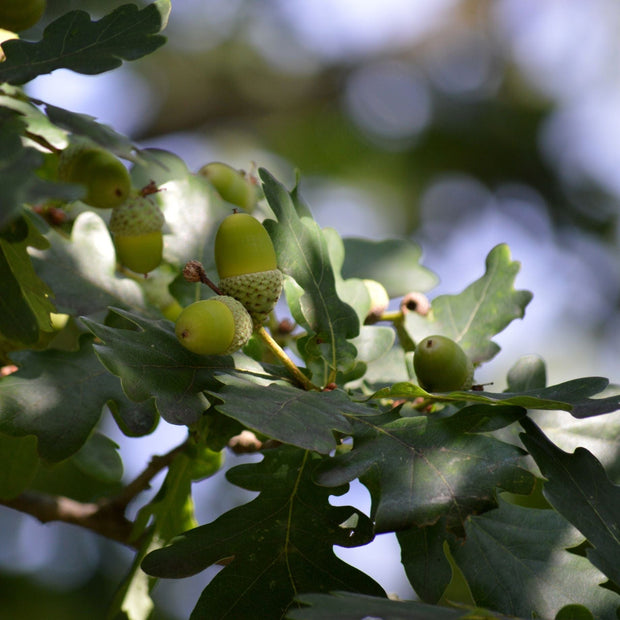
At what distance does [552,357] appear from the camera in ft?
12.9

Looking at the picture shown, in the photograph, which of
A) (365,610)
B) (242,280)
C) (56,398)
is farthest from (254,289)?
(365,610)

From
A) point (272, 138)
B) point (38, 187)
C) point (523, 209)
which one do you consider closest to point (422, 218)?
point (523, 209)

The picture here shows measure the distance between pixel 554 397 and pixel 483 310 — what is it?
35cm

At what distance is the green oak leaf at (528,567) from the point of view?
84 centimetres

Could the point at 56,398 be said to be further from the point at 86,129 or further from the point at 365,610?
the point at 365,610

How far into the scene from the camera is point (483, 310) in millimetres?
1138

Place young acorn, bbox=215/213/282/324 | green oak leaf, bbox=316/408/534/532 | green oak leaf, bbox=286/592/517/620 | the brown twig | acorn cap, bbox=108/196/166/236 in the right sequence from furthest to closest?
the brown twig, acorn cap, bbox=108/196/166/236, young acorn, bbox=215/213/282/324, green oak leaf, bbox=316/408/534/532, green oak leaf, bbox=286/592/517/620

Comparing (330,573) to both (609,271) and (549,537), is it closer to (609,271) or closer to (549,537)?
(549,537)

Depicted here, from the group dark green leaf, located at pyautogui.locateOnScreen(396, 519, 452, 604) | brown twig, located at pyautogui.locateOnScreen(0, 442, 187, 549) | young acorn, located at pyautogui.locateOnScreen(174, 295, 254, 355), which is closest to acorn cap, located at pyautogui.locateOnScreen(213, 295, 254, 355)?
young acorn, located at pyautogui.locateOnScreen(174, 295, 254, 355)

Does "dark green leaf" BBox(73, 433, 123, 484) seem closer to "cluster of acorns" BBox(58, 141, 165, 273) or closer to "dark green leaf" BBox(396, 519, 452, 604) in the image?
"cluster of acorns" BBox(58, 141, 165, 273)

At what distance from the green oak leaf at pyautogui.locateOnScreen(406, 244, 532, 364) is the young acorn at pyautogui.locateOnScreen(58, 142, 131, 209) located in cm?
48

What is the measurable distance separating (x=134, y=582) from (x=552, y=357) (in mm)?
3151

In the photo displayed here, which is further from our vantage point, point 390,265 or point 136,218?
point 390,265

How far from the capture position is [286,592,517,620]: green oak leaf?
2.06ft
